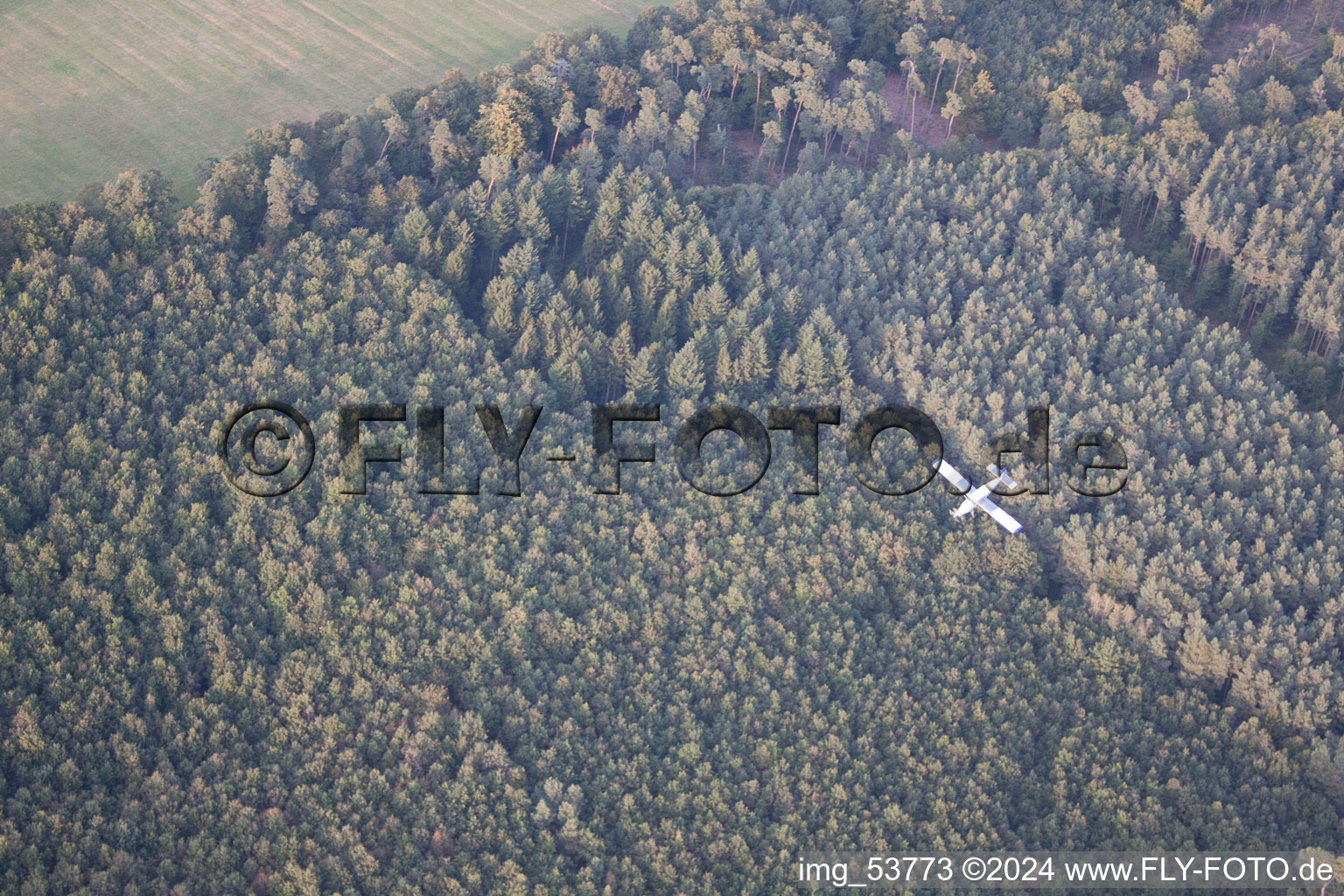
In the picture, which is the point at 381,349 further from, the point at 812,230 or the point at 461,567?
the point at 812,230

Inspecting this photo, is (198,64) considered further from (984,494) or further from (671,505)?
(984,494)

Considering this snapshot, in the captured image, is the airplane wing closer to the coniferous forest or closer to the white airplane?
the white airplane

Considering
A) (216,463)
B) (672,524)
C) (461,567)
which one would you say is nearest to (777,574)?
(672,524)

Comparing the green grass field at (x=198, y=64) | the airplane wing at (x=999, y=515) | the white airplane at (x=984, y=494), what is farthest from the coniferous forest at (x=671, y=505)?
the green grass field at (x=198, y=64)

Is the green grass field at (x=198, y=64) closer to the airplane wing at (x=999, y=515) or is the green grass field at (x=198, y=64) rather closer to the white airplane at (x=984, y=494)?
the white airplane at (x=984, y=494)

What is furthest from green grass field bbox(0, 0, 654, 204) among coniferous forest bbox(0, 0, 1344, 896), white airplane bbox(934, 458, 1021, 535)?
white airplane bbox(934, 458, 1021, 535)

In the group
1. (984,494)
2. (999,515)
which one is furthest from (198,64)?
(999,515)
